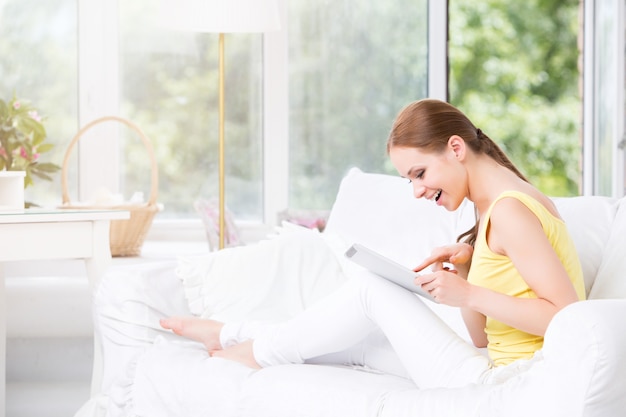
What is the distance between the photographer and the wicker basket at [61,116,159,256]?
361 centimetres

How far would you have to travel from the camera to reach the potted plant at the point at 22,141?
3.64 metres

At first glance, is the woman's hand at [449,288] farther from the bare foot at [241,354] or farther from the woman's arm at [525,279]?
the bare foot at [241,354]

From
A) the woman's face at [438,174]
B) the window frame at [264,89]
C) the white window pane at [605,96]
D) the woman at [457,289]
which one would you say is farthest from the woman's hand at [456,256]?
the white window pane at [605,96]

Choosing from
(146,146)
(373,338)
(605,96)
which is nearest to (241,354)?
(373,338)

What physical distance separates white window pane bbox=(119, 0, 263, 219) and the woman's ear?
2405 millimetres

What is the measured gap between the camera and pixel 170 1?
3061 millimetres

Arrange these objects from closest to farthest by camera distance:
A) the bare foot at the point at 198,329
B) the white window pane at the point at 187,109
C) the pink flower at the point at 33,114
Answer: the bare foot at the point at 198,329
the pink flower at the point at 33,114
the white window pane at the point at 187,109

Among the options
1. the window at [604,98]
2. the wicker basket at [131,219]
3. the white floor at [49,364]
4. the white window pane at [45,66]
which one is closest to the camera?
the white floor at [49,364]

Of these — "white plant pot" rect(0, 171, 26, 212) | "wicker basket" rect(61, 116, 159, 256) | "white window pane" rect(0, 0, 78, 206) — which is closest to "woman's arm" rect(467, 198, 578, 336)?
"white plant pot" rect(0, 171, 26, 212)

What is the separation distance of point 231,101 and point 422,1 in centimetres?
101

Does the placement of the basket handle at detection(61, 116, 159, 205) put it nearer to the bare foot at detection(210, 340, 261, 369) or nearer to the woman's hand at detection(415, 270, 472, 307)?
the bare foot at detection(210, 340, 261, 369)

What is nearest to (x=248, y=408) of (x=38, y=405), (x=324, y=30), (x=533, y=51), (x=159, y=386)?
(x=159, y=386)

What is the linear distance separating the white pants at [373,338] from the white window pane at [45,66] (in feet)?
6.74

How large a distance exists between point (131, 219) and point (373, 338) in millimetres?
1787
